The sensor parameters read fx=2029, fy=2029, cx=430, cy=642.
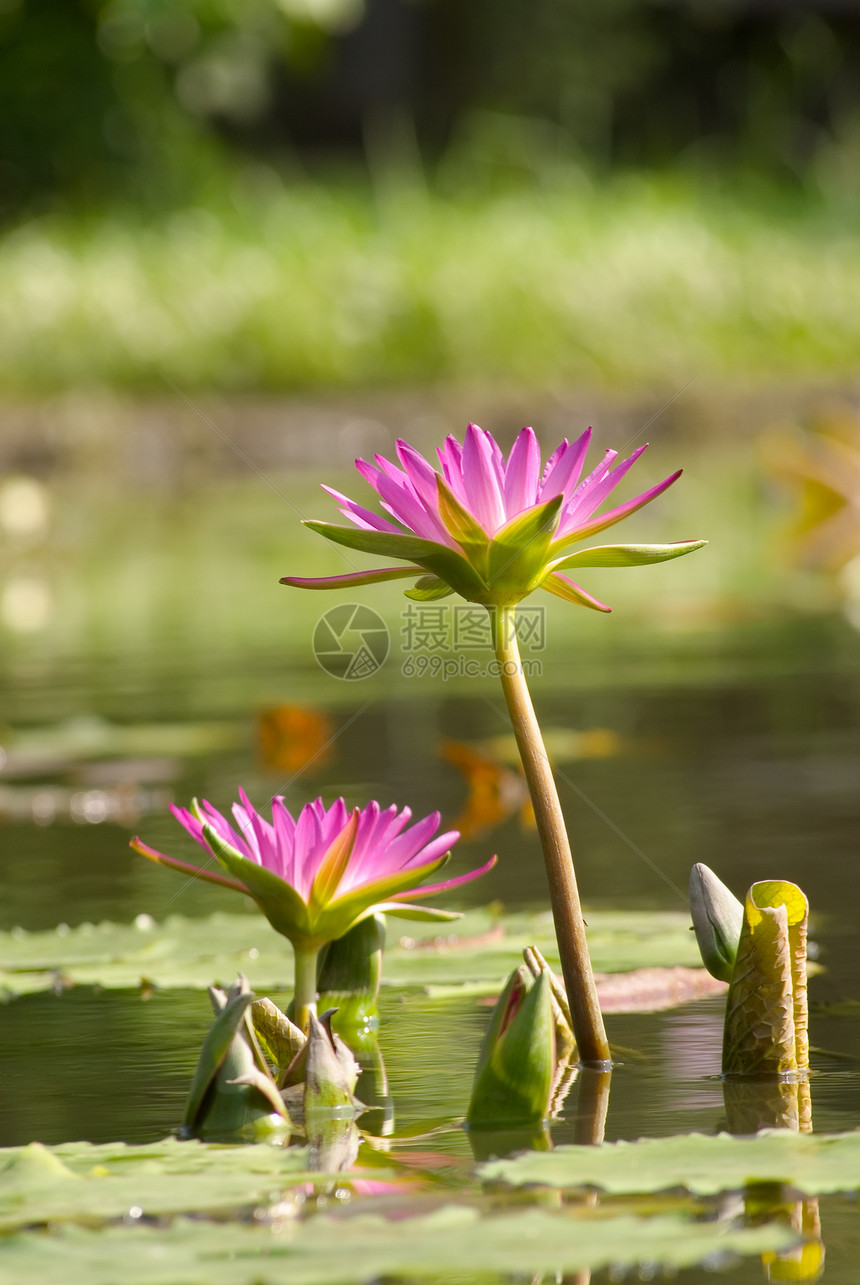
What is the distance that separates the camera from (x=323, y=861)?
3.29 ft

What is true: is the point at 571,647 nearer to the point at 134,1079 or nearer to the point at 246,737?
the point at 246,737

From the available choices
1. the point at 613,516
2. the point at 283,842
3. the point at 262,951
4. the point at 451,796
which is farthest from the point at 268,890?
the point at 451,796

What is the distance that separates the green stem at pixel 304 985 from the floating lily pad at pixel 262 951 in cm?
21

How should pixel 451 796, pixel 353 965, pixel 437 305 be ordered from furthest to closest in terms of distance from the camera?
pixel 437 305, pixel 451 796, pixel 353 965

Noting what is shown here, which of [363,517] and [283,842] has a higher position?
[363,517]

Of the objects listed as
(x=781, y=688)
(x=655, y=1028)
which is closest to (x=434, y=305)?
(x=781, y=688)

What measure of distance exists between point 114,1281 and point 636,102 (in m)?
13.5

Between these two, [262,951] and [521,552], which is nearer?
[521,552]

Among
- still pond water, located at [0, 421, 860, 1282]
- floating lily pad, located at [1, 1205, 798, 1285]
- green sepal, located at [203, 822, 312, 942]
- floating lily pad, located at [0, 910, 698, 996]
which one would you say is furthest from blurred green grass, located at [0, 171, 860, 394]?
floating lily pad, located at [1, 1205, 798, 1285]

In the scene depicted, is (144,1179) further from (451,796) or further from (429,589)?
(451,796)

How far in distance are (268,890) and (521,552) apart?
0.21 m

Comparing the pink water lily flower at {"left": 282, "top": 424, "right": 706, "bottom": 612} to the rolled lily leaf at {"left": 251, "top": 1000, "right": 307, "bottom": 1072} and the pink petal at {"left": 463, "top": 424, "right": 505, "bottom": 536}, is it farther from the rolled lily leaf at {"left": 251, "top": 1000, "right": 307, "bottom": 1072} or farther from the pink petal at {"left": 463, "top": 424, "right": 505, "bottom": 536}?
the rolled lily leaf at {"left": 251, "top": 1000, "right": 307, "bottom": 1072}

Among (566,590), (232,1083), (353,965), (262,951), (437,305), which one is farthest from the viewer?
(437,305)

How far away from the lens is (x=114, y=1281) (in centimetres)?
74
